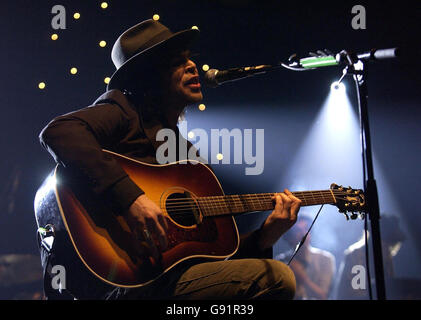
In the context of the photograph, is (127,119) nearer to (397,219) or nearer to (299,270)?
(299,270)

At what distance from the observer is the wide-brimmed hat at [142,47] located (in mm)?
2395

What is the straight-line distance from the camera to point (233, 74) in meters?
2.27

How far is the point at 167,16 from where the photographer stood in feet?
13.7

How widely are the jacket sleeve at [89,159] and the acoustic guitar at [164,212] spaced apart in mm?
70

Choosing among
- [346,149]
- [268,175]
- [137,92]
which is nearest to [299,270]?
[268,175]

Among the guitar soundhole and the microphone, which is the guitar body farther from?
the microphone

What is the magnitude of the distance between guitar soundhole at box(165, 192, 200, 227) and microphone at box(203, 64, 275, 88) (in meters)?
0.65

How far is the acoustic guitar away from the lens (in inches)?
69.4

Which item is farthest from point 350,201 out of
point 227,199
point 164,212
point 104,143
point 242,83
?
point 242,83

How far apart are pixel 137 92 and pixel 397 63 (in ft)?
13.8

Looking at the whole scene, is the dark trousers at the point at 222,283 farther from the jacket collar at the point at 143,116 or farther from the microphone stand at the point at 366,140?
the jacket collar at the point at 143,116
